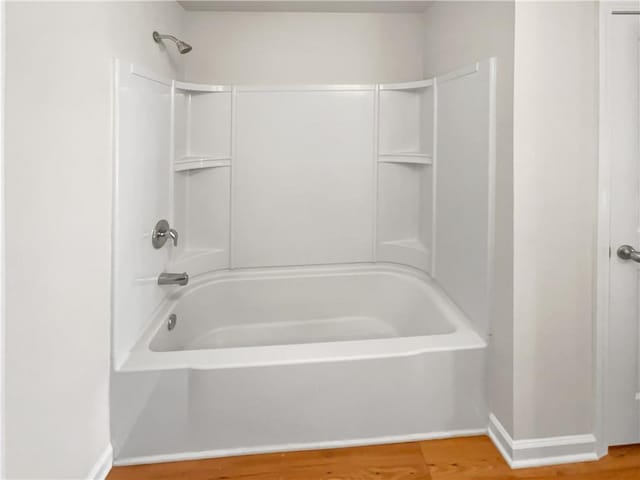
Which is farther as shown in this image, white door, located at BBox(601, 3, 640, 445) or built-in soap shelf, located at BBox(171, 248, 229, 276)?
built-in soap shelf, located at BBox(171, 248, 229, 276)

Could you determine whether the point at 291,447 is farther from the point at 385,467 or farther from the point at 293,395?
the point at 385,467

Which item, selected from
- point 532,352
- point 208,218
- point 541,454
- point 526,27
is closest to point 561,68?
point 526,27

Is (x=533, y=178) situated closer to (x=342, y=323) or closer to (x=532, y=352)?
(x=532, y=352)

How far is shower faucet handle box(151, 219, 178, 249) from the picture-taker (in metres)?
2.20

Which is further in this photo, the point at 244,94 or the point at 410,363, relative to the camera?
the point at 244,94

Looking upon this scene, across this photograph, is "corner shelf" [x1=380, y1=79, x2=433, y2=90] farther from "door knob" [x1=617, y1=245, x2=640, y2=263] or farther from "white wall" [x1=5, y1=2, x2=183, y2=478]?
"white wall" [x1=5, y1=2, x2=183, y2=478]

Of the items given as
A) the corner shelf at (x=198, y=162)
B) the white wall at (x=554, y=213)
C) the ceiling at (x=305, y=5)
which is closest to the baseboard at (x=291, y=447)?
the white wall at (x=554, y=213)

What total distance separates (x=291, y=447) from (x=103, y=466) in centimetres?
73

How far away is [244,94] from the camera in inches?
111

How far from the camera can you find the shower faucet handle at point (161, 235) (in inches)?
86.8

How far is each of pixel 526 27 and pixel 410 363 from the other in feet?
4.61

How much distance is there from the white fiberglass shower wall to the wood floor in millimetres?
59

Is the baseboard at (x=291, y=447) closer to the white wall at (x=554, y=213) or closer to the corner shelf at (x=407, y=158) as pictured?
the white wall at (x=554, y=213)

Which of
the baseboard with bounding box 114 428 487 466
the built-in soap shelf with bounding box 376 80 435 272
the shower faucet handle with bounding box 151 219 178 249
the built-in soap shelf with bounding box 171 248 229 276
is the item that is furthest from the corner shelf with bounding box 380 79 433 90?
the baseboard with bounding box 114 428 487 466
